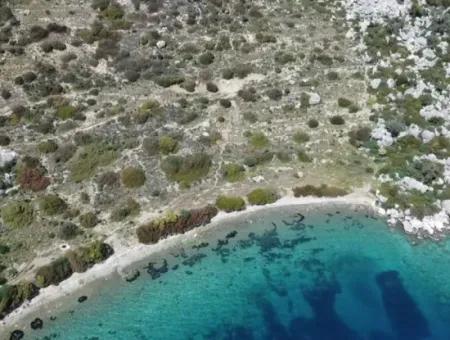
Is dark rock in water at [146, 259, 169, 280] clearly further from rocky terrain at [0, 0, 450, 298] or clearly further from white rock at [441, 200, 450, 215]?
white rock at [441, 200, 450, 215]

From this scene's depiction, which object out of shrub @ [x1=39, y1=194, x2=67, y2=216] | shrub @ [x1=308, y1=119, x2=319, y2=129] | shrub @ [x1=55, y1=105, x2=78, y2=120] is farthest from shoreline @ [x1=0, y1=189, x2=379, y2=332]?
shrub @ [x1=55, y1=105, x2=78, y2=120]

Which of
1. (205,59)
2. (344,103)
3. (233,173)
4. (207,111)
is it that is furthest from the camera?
(205,59)

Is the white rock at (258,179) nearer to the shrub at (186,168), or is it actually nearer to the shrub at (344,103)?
the shrub at (186,168)

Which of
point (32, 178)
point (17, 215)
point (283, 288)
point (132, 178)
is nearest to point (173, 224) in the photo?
point (132, 178)

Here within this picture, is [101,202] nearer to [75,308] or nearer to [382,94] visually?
[75,308]

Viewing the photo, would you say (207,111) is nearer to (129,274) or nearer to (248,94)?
(248,94)

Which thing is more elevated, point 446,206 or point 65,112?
point 65,112

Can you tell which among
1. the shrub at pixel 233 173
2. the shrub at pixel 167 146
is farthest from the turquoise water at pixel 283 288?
the shrub at pixel 167 146
